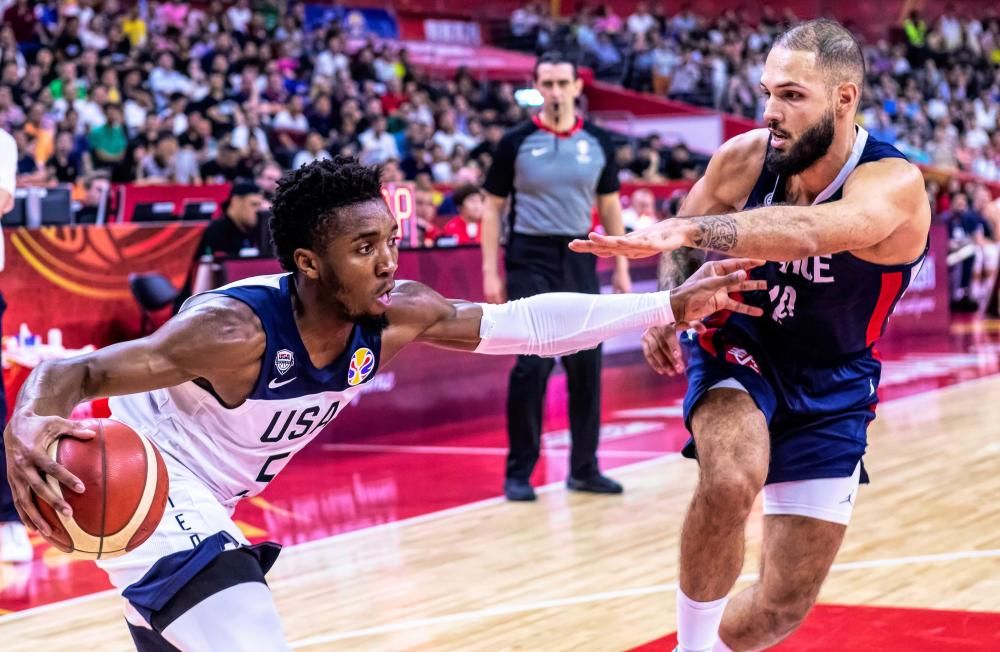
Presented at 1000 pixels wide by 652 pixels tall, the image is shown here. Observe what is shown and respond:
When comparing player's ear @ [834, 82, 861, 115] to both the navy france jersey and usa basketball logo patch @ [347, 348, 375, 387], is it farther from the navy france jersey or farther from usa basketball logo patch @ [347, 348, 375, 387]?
usa basketball logo patch @ [347, 348, 375, 387]

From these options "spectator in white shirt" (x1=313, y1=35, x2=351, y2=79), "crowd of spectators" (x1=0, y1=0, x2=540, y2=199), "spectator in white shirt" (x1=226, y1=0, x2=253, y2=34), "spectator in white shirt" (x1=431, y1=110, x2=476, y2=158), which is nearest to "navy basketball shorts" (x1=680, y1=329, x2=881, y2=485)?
"crowd of spectators" (x1=0, y1=0, x2=540, y2=199)

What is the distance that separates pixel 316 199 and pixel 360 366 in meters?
0.44

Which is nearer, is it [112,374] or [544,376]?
[112,374]

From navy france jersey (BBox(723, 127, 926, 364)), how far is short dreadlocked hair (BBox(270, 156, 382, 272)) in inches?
48.6

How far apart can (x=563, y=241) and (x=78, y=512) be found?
4647mm

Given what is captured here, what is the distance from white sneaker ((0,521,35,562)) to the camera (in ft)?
19.6

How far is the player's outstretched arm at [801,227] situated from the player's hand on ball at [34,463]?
126 centimetres

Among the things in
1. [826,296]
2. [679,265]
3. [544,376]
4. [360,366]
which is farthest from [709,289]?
[544,376]

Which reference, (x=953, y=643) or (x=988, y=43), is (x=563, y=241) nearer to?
(x=953, y=643)

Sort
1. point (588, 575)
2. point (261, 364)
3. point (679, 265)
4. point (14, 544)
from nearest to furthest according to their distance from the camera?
point (261, 364)
point (679, 265)
point (588, 575)
point (14, 544)

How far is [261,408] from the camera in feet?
10.7

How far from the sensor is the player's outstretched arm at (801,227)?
10.3ft

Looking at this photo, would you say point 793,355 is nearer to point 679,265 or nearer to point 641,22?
point 679,265

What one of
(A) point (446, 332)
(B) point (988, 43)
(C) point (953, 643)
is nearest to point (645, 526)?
(C) point (953, 643)
